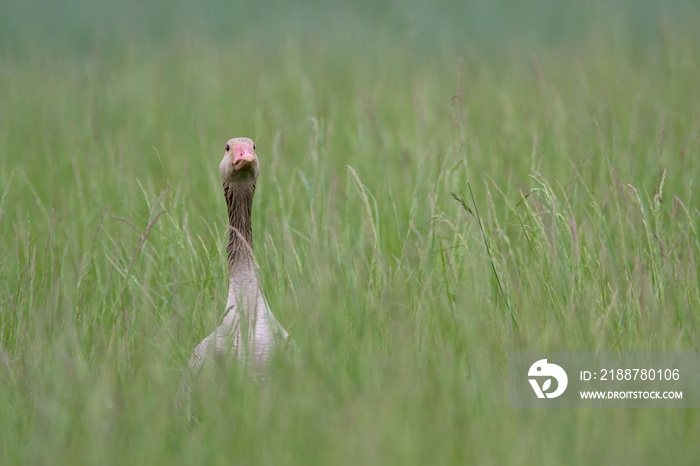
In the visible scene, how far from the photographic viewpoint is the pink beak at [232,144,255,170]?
10.1ft

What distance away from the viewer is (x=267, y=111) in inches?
242

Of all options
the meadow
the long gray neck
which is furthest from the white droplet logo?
the long gray neck

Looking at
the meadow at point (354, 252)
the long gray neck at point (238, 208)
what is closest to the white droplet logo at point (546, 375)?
the meadow at point (354, 252)

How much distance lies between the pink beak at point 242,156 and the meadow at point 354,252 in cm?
33

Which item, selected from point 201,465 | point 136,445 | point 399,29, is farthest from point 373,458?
point 399,29

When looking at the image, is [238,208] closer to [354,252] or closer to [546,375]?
[354,252]

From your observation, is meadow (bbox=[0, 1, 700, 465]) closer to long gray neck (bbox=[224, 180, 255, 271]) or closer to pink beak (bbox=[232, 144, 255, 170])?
long gray neck (bbox=[224, 180, 255, 271])

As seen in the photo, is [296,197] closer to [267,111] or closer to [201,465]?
[267,111]

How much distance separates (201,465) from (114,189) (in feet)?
9.34

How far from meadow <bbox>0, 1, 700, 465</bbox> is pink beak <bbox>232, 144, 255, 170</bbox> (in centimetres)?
33

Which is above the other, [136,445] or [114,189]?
[114,189]

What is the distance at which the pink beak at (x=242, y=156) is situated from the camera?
3090mm

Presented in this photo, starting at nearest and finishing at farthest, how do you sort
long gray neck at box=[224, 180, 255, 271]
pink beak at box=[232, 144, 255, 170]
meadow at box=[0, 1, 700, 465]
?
1. meadow at box=[0, 1, 700, 465]
2. pink beak at box=[232, 144, 255, 170]
3. long gray neck at box=[224, 180, 255, 271]

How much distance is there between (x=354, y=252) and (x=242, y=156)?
0.93 meters
